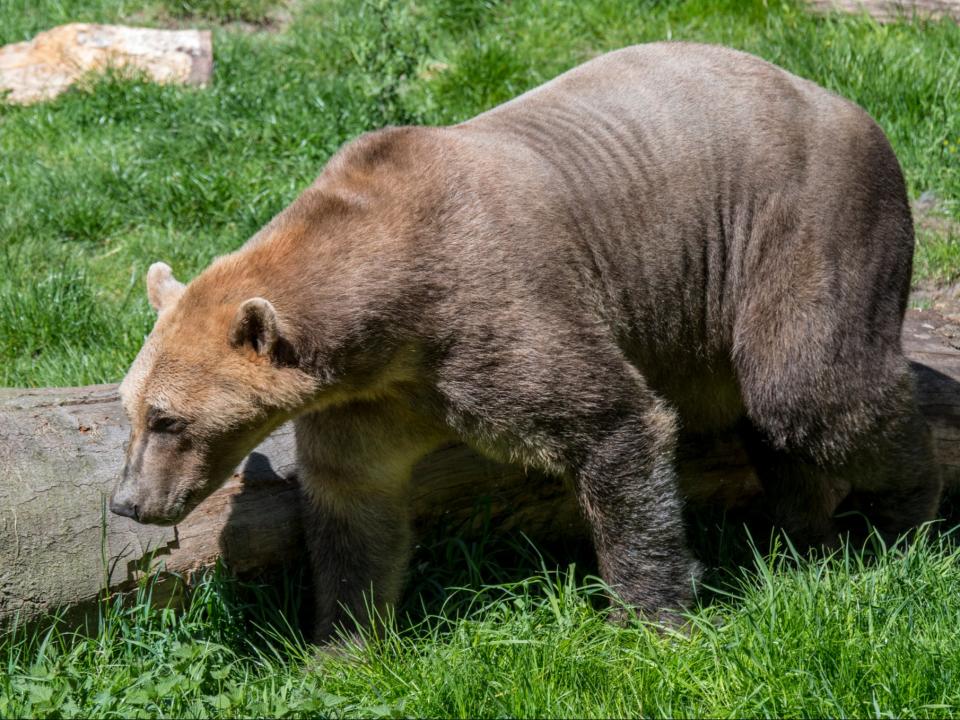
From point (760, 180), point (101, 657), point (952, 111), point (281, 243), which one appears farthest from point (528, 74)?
point (101, 657)

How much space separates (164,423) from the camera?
13.7 feet

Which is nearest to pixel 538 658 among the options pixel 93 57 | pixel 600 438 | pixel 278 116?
pixel 600 438

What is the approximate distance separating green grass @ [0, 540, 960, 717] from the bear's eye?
2.60ft

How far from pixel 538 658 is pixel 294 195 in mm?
4145

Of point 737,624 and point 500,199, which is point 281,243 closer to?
point 500,199

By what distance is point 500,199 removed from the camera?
4.49 m

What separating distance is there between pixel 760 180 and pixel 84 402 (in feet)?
9.36

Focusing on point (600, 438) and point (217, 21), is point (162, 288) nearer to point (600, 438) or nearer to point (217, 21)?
point (600, 438)

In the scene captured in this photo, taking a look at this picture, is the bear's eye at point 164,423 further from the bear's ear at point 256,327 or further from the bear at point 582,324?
the bear's ear at point 256,327

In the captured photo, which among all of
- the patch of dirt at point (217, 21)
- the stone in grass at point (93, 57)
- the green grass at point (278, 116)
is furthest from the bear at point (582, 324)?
the patch of dirt at point (217, 21)

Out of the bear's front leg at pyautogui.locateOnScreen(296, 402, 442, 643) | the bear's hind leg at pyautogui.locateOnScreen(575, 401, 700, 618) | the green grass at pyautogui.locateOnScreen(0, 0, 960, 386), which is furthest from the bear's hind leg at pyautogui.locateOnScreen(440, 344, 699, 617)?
the green grass at pyautogui.locateOnScreen(0, 0, 960, 386)

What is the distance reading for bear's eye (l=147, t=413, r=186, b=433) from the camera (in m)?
4.16

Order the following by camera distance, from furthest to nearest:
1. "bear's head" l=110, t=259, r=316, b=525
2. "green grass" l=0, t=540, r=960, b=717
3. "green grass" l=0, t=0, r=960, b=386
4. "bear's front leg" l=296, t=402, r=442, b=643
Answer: "green grass" l=0, t=0, r=960, b=386
"bear's front leg" l=296, t=402, r=442, b=643
"bear's head" l=110, t=259, r=316, b=525
"green grass" l=0, t=540, r=960, b=717

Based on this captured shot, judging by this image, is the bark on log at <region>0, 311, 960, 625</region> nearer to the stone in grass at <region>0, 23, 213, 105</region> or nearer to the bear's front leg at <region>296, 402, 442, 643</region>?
the bear's front leg at <region>296, 402, 442, 643</region>
